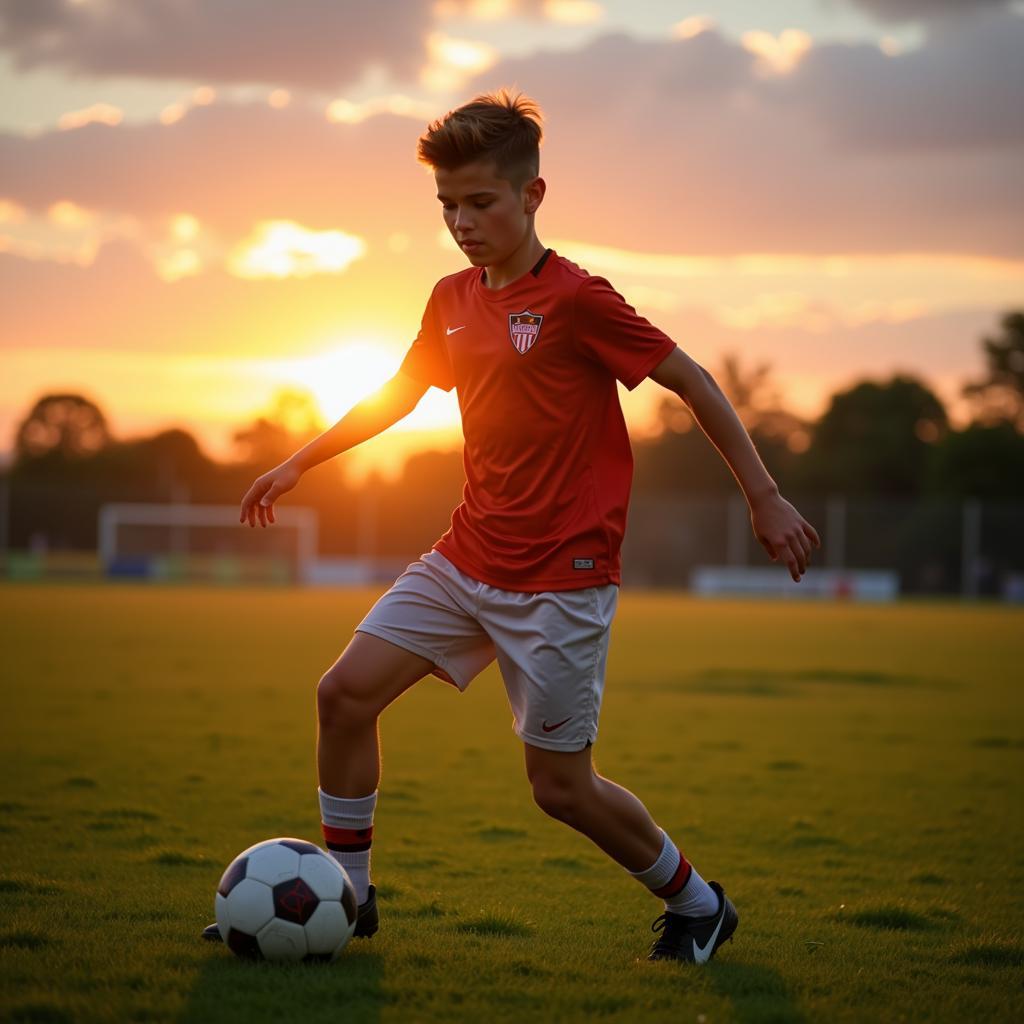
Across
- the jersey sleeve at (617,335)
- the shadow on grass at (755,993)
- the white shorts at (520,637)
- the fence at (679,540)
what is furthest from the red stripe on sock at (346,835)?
the fence at (679,540)

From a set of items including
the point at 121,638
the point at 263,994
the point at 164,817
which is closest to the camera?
the point at 263,994

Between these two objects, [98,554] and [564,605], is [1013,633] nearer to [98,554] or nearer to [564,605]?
[564,605]

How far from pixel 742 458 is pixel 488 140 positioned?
3.47 feet

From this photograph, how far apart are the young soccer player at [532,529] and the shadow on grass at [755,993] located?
5.7 inches

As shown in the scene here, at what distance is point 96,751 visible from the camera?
8.09 m

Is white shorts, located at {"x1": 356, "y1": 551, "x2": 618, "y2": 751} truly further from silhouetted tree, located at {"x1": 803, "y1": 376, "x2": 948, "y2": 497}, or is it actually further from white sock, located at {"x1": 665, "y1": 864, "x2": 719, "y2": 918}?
silhouetted tree, located at {"x1": 803, "y1": 376, "x2": 948, "y2": 497}

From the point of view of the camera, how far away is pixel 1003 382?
201 feet

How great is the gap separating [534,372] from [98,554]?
41105mm

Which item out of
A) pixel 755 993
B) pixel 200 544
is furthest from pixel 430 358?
pixel 200 544

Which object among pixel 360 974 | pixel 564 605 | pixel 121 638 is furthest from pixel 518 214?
pixel 121 638

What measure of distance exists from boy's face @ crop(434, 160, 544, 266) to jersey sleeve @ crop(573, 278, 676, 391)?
247mm

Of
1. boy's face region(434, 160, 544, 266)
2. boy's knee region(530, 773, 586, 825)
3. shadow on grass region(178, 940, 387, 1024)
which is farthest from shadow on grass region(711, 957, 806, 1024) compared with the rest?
boy's face region(434, 160, 544, 266)

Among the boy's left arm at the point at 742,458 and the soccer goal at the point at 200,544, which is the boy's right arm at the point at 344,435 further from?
the soccer goal at the point at 200,544

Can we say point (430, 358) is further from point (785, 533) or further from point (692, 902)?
point (692, 902)
